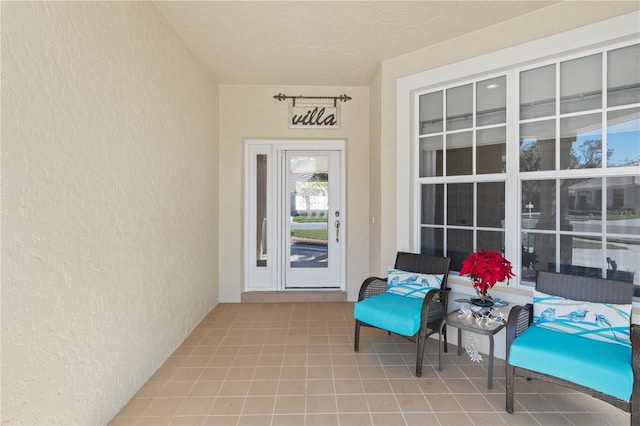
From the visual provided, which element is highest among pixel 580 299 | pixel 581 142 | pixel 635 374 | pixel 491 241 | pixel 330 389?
pixel 581 142

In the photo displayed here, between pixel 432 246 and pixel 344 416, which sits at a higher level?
pixel 432 246

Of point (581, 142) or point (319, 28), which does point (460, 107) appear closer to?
point (581, 142)

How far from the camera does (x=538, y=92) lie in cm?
280

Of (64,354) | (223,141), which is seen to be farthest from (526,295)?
(223,141)

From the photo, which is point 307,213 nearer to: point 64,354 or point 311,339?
point 311,339

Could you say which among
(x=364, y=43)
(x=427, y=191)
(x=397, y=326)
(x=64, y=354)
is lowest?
(x=397, y=326)

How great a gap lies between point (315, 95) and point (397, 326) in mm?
3302

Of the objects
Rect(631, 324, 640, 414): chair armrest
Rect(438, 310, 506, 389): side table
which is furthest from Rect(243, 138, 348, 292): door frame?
Rect(631, 324, 640, 414): chair armrest

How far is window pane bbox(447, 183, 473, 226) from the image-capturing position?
10.5 feet

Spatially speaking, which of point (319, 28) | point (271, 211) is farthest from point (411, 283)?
point (319, 28)

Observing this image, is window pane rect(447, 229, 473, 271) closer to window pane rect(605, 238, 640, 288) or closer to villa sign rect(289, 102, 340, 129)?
window pane rect(605, 238, 640, 288)

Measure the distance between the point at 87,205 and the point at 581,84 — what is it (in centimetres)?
374

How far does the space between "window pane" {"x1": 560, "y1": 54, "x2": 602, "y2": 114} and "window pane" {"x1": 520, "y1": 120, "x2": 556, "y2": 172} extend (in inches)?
7.2

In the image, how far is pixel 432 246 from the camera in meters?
3.50
